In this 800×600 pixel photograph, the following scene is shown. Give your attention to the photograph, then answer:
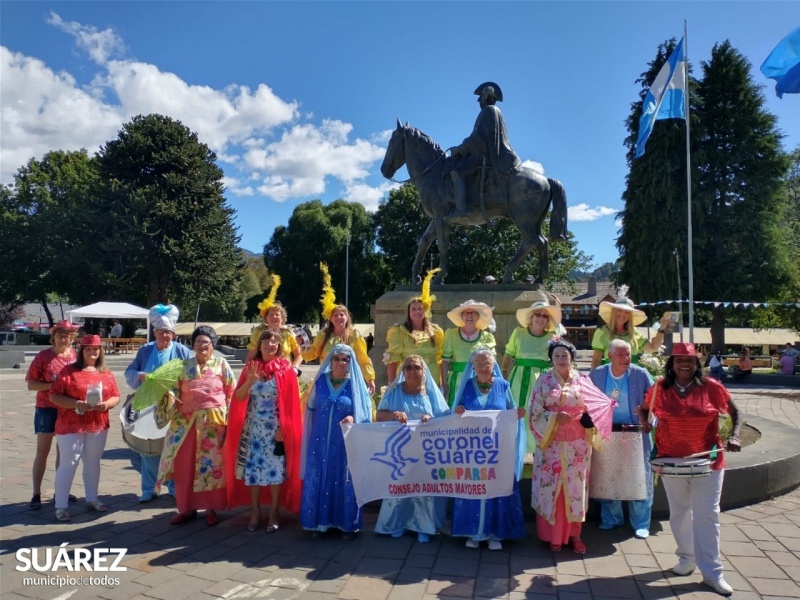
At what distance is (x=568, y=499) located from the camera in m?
4.26

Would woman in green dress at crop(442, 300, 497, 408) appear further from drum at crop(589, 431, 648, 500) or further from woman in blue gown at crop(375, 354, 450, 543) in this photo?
drum at crop(589, 431, 648, 500)

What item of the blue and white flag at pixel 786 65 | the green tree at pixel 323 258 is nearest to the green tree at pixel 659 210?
the green tree at pixel 323 258

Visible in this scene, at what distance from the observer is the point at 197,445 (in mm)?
4945

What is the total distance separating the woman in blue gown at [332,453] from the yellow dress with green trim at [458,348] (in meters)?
1.44

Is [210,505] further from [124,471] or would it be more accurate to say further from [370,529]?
[124,471]

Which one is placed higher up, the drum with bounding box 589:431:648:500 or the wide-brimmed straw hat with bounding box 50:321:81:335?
the wide-brimmed straw hat with bounding box 50:321:81:335

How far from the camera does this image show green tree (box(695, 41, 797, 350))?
28.0m

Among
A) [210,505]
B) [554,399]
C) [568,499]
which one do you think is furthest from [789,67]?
[210,505]

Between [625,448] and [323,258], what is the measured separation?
1552 inches

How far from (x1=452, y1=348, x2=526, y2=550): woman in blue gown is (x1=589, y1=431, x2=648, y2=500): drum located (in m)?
0.74

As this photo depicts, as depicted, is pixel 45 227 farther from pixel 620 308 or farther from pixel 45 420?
pixel 620 308

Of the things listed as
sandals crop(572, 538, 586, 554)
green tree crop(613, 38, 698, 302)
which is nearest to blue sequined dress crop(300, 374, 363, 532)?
sandals crop(572, 538, 586, 554)

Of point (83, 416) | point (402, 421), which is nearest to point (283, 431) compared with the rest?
point (402, 421)

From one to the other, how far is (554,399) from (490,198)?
4745mm
